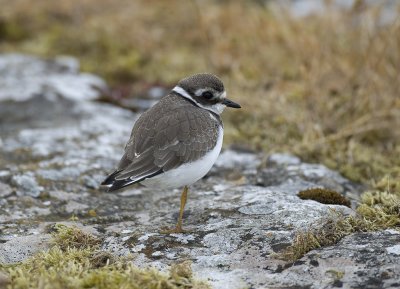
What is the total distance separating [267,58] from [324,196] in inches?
240

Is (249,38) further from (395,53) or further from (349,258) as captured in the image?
(349,258)

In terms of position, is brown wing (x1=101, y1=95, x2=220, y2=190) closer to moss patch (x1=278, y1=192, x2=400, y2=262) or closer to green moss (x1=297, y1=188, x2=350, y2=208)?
green moss (x1=297, y1=188, x2=350, y2=208)

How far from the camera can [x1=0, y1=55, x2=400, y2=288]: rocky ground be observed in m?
5.36

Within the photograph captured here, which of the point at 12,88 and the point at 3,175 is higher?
the point at 12,88

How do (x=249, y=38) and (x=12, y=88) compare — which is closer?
(x=12, y=88)

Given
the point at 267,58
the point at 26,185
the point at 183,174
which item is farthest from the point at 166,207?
the point at 267,58

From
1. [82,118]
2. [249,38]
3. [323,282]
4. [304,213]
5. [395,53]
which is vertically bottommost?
[323,282]

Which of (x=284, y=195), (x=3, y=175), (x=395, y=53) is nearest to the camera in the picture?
(x=284, y=195)

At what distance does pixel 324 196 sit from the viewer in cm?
695

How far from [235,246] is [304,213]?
93cm

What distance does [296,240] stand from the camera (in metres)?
5.62

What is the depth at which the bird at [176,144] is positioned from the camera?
645cm

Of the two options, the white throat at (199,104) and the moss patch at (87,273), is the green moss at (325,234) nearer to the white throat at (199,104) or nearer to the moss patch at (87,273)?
the moss patch at (87,273)

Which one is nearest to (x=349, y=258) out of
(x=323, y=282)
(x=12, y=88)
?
(x=323, y=282)
